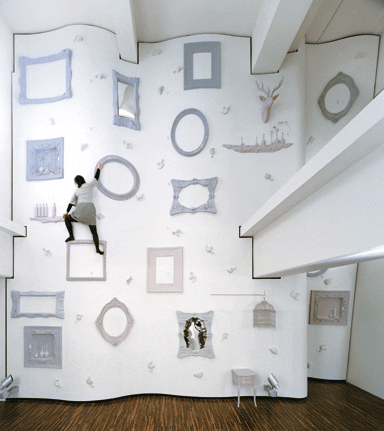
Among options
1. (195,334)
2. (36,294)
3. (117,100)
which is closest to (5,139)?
(117,100)

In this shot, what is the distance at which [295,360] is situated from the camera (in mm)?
4043

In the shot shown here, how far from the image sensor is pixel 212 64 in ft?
14.2

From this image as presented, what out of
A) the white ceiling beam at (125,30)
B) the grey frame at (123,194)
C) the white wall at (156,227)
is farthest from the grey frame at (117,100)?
the grey frame at (123,194)

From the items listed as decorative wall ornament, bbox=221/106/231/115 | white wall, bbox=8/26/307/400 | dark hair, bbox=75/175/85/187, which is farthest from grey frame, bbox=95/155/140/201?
decorative wall ornament, bbox=221/106/231/115

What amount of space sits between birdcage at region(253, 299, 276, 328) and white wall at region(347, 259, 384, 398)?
1378mm

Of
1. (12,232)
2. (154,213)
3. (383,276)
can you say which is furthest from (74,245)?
(383,276)

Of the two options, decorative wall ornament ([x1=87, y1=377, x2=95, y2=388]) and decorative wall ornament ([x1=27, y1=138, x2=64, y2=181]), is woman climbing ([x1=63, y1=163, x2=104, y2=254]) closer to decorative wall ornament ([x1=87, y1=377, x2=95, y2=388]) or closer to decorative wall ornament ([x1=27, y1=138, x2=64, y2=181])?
decorative wall ornament ([x1=27, y1=138, x2=64, y2=181])

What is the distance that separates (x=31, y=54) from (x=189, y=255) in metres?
3.58

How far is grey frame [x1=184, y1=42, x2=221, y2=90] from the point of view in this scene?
4305 millimetres

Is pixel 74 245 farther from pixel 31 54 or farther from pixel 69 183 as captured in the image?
pixel 31 54

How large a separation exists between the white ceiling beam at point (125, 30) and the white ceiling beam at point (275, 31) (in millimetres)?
1587

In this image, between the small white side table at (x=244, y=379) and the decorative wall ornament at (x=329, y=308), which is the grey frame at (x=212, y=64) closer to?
the decorative wall ornament at (x=329, y=308)

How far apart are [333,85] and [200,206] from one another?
2.69 metres

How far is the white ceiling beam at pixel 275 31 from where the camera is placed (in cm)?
318
